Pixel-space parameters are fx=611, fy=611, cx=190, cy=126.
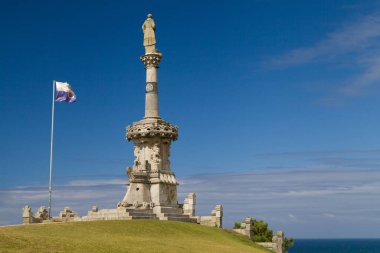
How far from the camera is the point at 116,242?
40.7 metres

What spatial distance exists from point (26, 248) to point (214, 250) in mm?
14193

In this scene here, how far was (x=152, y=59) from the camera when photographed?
221ft

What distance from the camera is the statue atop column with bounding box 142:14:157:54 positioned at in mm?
68562

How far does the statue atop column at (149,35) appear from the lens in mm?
68562

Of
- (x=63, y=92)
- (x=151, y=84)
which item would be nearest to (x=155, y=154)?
(x=151, y=84)

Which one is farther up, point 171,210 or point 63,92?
point 63,92

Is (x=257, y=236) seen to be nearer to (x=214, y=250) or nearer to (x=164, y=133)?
(x=164, y=133)

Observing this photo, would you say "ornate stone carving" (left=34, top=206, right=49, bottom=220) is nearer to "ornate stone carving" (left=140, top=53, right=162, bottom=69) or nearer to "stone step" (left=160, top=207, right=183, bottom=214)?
"stone step" (left=160, top=207, right=183, bottom=214)

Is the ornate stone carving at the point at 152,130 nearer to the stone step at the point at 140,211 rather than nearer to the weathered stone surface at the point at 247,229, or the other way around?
the stone step at the point at 140,211

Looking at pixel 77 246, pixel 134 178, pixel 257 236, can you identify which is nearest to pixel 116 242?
pixel 77 246

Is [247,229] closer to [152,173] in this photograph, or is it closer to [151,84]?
[152,173]

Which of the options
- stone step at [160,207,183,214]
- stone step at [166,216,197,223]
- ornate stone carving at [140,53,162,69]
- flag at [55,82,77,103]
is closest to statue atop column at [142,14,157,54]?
ornate stone carving at [140,53,162,69]

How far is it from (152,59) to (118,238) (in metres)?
28.7

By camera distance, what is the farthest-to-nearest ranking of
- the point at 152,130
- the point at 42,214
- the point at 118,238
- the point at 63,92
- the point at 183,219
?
the point at 42,214 → the point at 152,130 → the point at 63,92 → the point at 183,219 → the point at 118,238
